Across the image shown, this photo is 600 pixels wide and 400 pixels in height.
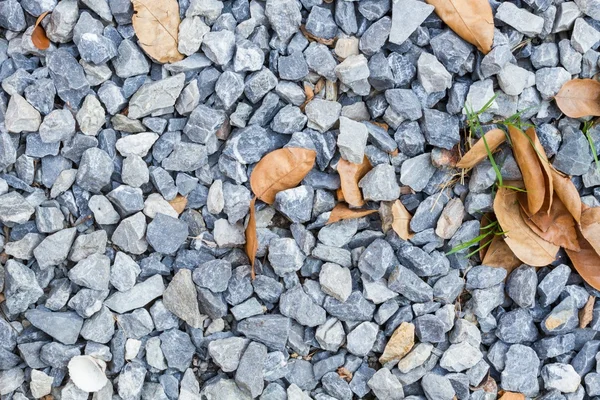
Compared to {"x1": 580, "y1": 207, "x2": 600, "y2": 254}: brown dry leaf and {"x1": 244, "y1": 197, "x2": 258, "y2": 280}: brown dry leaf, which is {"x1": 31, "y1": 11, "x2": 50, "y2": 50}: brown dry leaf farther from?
{"x1": 580, "y1": 207, "x2": 600, "y2": 254}: brown dry leaf

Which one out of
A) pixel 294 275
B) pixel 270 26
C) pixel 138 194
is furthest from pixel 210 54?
pixel 294 275

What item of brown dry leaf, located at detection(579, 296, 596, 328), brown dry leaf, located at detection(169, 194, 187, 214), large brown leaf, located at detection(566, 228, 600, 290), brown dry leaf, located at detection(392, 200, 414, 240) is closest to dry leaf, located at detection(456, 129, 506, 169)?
brown dry leaf, located at detection(392, 200, 414, 240)

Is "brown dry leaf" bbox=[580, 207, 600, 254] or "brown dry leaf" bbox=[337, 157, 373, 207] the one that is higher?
"brown dry leaf" bbox=[337, 157, 373, 207]

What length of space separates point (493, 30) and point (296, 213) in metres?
0.54

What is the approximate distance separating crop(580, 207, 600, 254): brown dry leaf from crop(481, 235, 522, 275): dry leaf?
0.15m

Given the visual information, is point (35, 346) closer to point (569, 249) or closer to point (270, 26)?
point (270, 26)

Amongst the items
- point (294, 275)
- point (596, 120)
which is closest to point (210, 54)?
point (294, 275)

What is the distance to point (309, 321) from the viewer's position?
4.78 feet

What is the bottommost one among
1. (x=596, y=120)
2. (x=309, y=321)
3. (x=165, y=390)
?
(x=165, y=390)

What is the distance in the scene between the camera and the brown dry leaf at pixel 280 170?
55.7 inches

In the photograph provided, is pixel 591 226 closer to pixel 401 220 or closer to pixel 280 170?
pixel 401 220

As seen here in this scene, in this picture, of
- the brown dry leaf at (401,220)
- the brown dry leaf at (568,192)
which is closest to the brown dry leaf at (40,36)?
the brown dry leaf at (401,220)

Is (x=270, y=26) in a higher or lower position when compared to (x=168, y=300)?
higher

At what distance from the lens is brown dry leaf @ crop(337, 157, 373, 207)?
1436 mm
